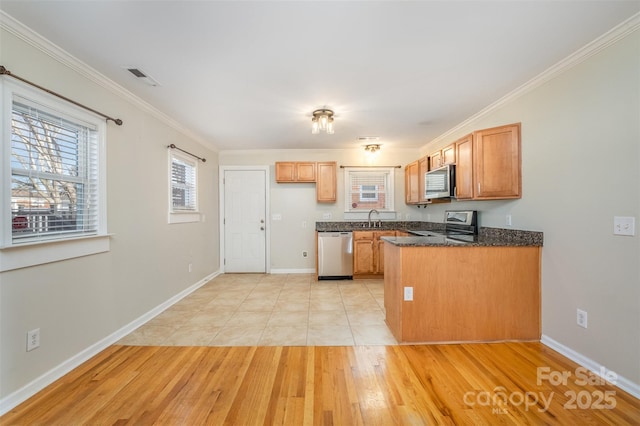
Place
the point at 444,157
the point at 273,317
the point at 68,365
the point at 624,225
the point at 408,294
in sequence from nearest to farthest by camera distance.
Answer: the point at 624,225
the point at 68,365
the point at 408,294
the point at 273,317
the point at 444,157

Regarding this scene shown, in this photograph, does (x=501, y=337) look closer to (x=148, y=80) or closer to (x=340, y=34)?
(x=340, y=34)

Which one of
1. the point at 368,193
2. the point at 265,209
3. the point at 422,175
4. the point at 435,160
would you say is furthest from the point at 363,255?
the point at 265,209

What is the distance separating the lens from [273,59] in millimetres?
2039

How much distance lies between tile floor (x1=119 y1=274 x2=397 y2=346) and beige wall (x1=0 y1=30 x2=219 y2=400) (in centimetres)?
36

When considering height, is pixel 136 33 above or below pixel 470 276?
above

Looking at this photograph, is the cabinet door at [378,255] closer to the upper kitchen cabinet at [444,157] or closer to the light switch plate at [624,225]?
the upper kitchen cabinet at [444,157]

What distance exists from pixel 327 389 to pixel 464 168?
267 cm

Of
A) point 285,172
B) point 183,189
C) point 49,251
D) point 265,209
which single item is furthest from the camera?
point 265,209

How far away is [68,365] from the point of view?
1963 mm

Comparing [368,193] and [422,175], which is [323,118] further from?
[368,193]

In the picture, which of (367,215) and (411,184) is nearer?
(411,184)

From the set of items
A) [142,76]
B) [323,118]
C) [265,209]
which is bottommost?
[265,209]

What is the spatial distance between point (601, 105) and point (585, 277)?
126 cm

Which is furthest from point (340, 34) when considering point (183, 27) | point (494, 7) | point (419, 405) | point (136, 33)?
point (419, 405)
